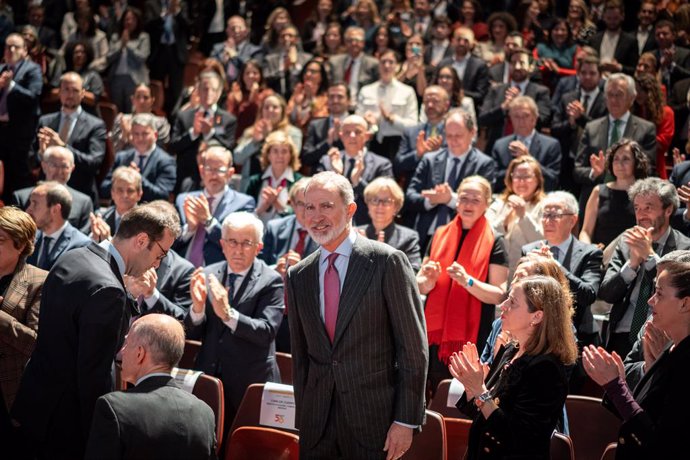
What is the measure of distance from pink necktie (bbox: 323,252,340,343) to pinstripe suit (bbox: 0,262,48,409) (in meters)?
1.33

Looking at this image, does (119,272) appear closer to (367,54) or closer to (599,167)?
(599,167)

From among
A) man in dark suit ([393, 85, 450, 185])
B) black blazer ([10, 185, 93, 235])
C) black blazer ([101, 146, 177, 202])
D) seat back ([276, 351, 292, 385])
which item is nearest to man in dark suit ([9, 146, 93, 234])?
black blazer ([10, 185, 93, 235])

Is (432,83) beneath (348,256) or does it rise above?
above

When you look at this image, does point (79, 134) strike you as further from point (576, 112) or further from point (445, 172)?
point (576, 112)

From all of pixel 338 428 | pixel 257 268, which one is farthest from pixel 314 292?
pixel 257 268

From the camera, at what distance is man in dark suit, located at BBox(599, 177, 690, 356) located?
418cm

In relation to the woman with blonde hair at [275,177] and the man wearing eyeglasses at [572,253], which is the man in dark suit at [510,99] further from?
the man wearing eyeglasses at [572,253]

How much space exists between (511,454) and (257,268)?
2046 millimetres

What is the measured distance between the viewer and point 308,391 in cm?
299

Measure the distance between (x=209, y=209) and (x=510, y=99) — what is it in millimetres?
2869

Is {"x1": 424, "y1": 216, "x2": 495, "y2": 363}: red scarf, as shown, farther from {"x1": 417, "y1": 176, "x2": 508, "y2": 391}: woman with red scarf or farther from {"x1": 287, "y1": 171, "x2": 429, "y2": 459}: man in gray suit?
{"x1": 287, "y1": 171, "x2": 429, "y2": 459}: man in gray suit

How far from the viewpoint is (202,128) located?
709 cm

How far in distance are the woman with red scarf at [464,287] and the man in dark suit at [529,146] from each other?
1.64 metres

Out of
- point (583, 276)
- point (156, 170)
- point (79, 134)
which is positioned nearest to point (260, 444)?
point (583, 276)
